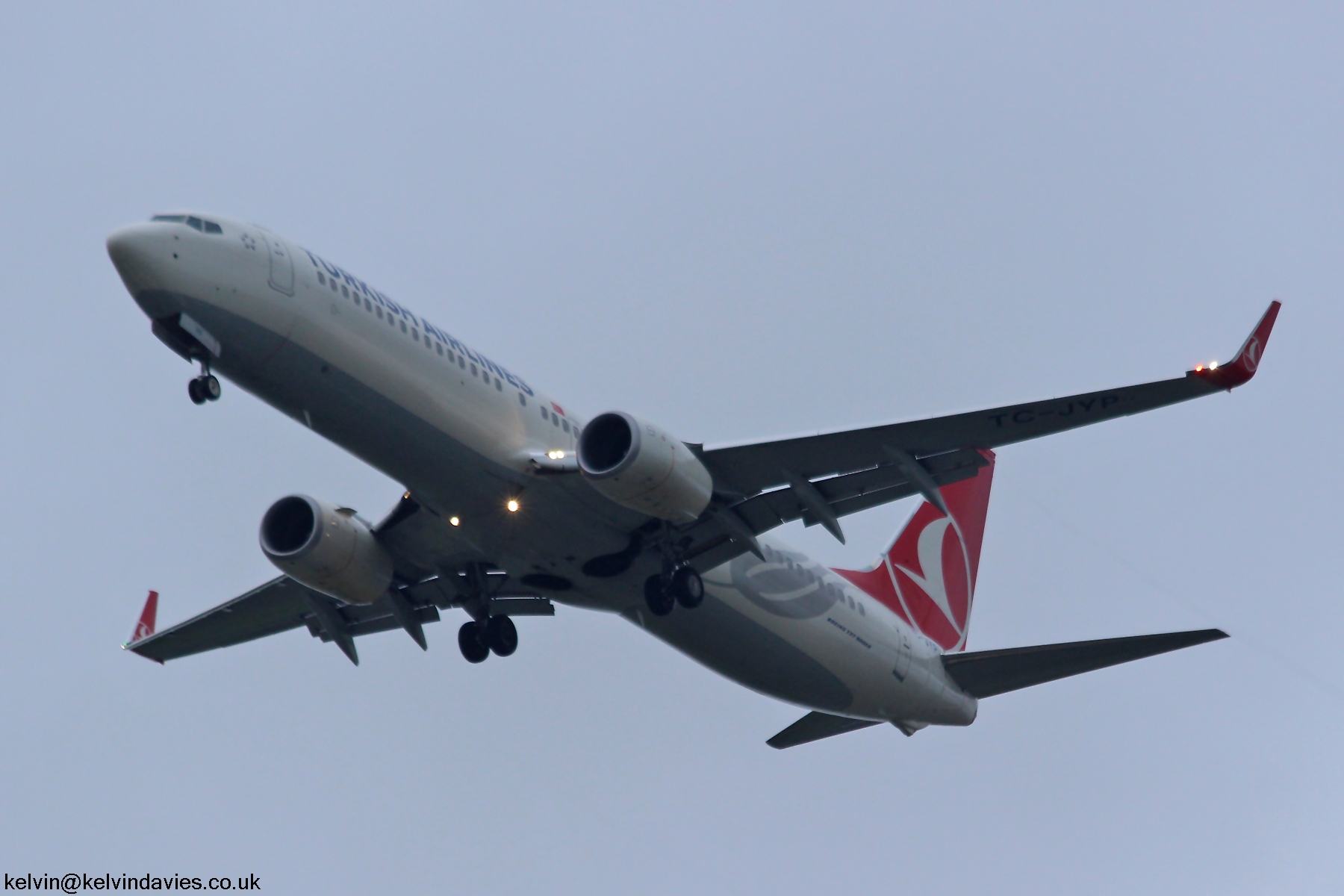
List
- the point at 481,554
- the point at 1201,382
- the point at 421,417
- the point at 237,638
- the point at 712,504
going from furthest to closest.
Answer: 1. the point at 237,638
2. the point at 481,554
3. the point at 712,504
4. the point at 421,417
5. the point at 1201,382

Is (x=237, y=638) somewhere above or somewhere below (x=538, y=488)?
above

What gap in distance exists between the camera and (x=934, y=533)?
124 ft

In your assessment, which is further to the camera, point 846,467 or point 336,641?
point 336,641

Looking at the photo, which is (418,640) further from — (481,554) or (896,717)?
(896,717)

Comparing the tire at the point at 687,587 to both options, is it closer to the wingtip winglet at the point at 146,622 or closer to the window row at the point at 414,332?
the window row at the point at 414,332

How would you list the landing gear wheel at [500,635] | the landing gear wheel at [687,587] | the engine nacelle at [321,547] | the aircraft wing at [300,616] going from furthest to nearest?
the aircraft wing at [300,616], the landing gear wheel at [500,635], the engine nacelle at [321,547], the landing gear wheel at [687,587]

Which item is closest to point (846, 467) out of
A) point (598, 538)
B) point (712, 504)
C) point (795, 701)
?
point (712, 504)

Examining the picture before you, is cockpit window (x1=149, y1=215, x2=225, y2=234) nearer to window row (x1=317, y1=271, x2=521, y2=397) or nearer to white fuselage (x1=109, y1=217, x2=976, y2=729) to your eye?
white fuselage (x1=109, y1=217, x2=976, y2=729)

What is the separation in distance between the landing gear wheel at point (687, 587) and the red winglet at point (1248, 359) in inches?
369

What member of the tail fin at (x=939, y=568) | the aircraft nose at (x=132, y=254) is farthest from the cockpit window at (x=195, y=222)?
the tail fin at (x=939, y=568)

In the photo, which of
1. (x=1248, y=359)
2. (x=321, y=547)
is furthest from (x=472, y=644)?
(x=1248, y=359)

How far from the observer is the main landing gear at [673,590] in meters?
27.3

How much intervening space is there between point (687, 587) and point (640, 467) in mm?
3540

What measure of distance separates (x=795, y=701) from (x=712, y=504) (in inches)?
235
